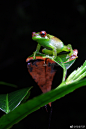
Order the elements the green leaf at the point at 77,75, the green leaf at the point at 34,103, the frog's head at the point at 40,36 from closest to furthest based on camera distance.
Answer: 1. the green leaf at the point at 34,103
2. the green leaf at the point at 77,75
3. the frog's head at the point at 40,36

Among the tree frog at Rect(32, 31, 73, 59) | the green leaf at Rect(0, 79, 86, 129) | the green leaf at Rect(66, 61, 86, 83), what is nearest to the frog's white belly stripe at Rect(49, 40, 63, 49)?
the tree frog at Rect(32, 31, 73, 59)

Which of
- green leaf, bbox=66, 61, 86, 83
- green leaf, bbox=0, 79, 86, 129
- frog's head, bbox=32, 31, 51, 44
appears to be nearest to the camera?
green leaf, bbox=0, 79, 86, 129

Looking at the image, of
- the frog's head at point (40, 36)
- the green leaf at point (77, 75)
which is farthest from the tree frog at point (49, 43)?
the green leaf at point (77, 75)

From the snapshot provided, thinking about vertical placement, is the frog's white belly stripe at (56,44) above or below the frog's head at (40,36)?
below

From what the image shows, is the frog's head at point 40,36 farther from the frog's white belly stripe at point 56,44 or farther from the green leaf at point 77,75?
the green leaf at point 77,75

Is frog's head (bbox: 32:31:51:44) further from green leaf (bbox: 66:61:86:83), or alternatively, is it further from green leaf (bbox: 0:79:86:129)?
green leaf (bbox: 0:79:86:129)

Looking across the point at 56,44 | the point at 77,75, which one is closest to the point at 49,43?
the point at 56,44

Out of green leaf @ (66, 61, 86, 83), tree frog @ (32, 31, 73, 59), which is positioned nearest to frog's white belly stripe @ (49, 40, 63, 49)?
tree frog @ (32, 31, 73, 59)

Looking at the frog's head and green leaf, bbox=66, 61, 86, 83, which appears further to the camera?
the frog's head

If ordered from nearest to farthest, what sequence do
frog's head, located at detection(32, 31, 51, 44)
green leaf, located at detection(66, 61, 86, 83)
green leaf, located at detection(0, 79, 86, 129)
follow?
green leaf, located at detection(0, 79, 86, 129), green leaf, located at detection(66, 61, 86, 83), frog's head, located at detection(32, 31, 51, 44)

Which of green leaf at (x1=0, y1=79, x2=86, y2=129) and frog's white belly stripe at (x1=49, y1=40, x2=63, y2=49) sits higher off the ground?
green leaf at (x1=0, y1=79, x2=86, y2=129)

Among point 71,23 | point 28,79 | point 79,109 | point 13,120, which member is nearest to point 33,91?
point 28,79

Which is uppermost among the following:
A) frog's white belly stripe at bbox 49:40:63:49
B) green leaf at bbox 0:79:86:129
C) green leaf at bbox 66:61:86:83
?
green leaf at bbox 0:79:86:129
